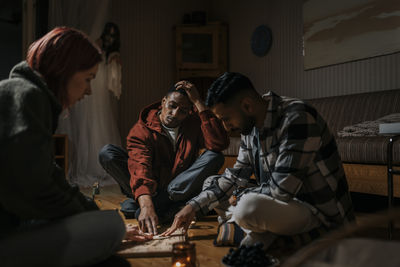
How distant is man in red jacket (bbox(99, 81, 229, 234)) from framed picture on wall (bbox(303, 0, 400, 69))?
2011mm

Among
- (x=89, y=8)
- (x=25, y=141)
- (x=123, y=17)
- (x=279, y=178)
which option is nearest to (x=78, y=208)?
(x=25, y=141)

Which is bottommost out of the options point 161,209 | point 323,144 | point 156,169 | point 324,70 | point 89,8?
point 161,209

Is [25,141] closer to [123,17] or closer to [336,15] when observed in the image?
[336,15]

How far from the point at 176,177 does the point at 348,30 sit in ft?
8.04

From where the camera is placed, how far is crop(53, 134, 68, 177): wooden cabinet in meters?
3.67

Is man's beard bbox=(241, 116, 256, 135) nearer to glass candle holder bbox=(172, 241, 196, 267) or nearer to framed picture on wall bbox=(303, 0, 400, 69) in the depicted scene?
glass candle holder bbox=(172, 241, 196, 267)

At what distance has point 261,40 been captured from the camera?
4469mm

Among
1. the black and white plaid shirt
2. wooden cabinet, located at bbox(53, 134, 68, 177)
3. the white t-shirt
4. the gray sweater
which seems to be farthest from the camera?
wooden cabinet, located at bbox(53, 134, 68, 177)

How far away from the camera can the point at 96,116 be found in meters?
4.12

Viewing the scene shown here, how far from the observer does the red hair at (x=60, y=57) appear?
40.8 inches

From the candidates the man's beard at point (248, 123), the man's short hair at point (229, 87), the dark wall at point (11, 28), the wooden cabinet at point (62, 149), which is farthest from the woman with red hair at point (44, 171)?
the dark wall at point (11, 28)

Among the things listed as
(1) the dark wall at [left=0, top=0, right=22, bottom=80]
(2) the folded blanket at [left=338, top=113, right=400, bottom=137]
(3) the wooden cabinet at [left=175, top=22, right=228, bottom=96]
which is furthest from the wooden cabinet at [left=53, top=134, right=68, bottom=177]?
(2) the folded blanket at [left=338, top=113, right=400, bottom=137]

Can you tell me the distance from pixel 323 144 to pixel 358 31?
2512 millimetres

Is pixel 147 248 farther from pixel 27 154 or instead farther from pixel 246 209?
pixel 27 154
